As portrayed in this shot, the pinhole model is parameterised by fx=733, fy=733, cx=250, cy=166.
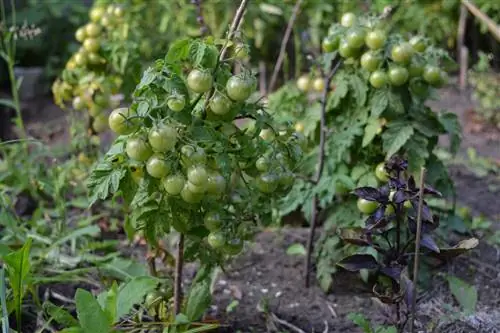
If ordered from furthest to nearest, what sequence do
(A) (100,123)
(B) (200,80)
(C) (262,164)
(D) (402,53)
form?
1. (A) (100,123)
2. (D) (402,53)
3. (C) (262,164)
4. (B) (200,80)

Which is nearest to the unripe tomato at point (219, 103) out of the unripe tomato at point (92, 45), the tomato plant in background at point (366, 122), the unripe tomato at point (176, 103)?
the unripe tomato at point (176, 103)

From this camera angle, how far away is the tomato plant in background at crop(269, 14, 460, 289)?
2375mm

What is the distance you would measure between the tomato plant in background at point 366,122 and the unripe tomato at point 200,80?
630 millimetres

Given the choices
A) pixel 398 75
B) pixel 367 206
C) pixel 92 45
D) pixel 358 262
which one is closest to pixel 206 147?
pixel 358 262

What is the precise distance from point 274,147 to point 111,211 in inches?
56.3

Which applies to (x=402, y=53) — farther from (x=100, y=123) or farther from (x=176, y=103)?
(x=100, y=123)

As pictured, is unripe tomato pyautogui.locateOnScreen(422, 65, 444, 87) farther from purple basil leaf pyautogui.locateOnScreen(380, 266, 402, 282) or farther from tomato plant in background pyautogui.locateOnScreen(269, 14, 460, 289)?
purple basil leaf pyautogui.locateOnScreen(380, 266, 402, 282)

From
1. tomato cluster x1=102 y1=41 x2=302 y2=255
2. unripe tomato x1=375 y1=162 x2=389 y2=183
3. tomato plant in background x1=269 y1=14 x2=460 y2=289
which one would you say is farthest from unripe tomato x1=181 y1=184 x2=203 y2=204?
unripe tomato x1=375 y1=162 x2=389 y2=183

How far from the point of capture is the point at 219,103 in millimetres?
1842

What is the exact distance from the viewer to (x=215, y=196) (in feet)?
6.28

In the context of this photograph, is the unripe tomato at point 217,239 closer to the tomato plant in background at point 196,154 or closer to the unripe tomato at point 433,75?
the tomato plant in background at point 196,154

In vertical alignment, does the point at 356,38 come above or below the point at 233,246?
above

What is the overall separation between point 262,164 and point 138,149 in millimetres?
350

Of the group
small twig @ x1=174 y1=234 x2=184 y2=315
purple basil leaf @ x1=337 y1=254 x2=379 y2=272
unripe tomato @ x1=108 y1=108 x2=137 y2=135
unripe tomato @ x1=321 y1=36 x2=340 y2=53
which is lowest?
small twig @ x1=174 y1=234 x2=184 y2=315
